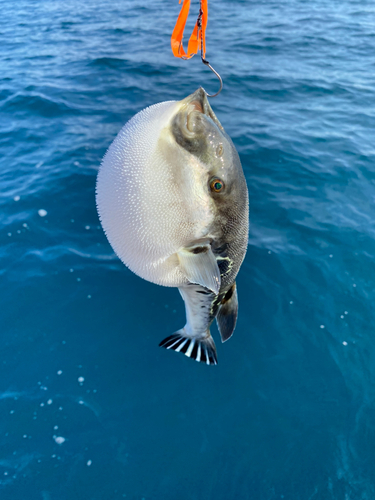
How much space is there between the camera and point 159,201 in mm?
2170

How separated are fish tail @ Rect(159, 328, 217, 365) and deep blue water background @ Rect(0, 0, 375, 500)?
0.74 m

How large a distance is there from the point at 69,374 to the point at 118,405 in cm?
64

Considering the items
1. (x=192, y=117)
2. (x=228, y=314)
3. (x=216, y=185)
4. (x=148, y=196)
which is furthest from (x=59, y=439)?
(x=192, y=117)

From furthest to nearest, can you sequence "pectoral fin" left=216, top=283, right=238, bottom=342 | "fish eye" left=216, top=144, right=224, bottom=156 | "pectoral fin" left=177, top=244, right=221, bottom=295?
"pectoral fin" left=216, top=283, right=238, bottom=342 < "pectoral fin" left=177, top=244, right=221, bottom=295 < "fish eye" left=216, top=144, right=224, bottom=156

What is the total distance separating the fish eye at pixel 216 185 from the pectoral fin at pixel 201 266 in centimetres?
39

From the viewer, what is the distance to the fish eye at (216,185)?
89.2 inches

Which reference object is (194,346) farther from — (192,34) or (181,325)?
(192,34)

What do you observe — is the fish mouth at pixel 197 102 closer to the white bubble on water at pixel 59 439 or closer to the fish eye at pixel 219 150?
the fish eye at pixel 219 150

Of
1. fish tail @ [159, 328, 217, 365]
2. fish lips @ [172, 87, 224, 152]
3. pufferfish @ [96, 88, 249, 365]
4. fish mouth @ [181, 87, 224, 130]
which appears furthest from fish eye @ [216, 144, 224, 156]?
fish tail @ [159, 328, 217, 365]

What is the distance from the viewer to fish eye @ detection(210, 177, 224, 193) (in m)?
2.27

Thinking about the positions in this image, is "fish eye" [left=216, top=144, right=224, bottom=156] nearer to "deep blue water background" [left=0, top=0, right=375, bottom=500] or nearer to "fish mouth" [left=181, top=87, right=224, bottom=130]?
"fish mouth" [left=181, top=87, right=224, bottom=130]

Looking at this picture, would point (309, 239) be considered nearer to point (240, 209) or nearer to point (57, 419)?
point (240, 209)

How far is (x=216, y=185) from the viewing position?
228 cm

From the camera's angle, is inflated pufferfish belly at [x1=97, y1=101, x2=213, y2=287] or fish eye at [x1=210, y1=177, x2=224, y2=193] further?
fish eye at [x1=210, y1=177, x2=224, y2=193]
